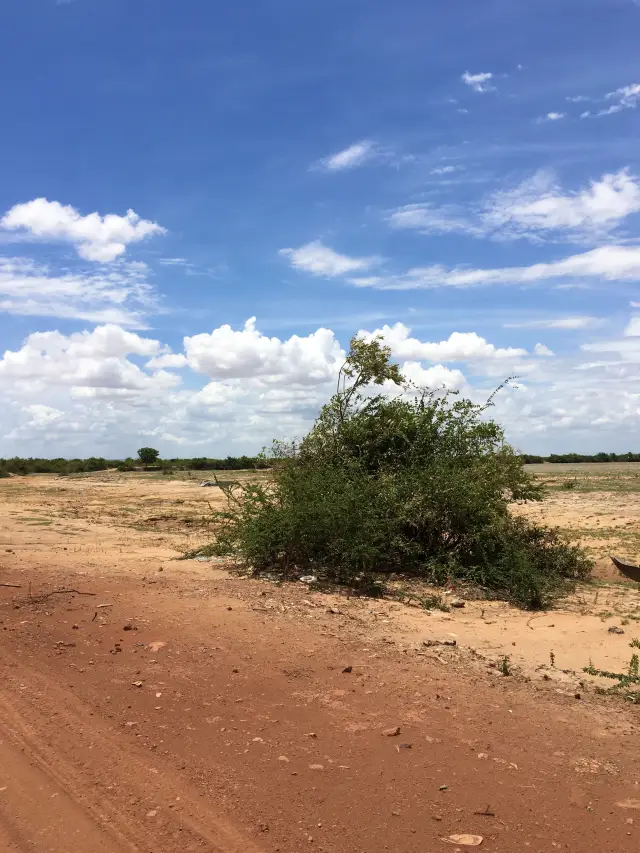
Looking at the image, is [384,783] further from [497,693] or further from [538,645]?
[538,645]

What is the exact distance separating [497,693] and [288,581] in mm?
4493

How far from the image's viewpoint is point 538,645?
746cm

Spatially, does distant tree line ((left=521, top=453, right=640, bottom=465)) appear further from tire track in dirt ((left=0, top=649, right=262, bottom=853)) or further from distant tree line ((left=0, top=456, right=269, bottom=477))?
tire track in dirt ((left=0, top=649, right=262, bottom=853))

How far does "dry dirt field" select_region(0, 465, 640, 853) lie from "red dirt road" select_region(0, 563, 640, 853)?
16mm

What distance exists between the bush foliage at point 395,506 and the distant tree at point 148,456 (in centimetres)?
5563

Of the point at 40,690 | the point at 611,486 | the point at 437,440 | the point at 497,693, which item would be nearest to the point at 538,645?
the point at 497,693

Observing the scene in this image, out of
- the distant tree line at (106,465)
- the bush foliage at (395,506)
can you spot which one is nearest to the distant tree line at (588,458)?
the distant tree line at (106,465)

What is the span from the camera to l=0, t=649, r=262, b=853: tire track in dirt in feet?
11.4

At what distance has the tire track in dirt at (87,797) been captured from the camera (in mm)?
3477

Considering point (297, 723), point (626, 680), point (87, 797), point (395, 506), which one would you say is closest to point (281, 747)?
point (297, 723)

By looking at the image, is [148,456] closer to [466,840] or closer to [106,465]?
[106,465]

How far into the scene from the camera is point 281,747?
180 inches

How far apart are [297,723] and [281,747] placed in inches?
16.0

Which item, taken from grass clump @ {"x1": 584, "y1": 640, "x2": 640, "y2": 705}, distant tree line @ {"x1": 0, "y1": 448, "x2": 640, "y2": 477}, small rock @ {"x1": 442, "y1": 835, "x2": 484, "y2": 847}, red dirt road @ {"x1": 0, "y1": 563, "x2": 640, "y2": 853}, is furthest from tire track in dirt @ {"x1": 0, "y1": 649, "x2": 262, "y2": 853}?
distant tree line @ {"x1": 0, "y1": 448, "x2": 640, "y2": 477}
